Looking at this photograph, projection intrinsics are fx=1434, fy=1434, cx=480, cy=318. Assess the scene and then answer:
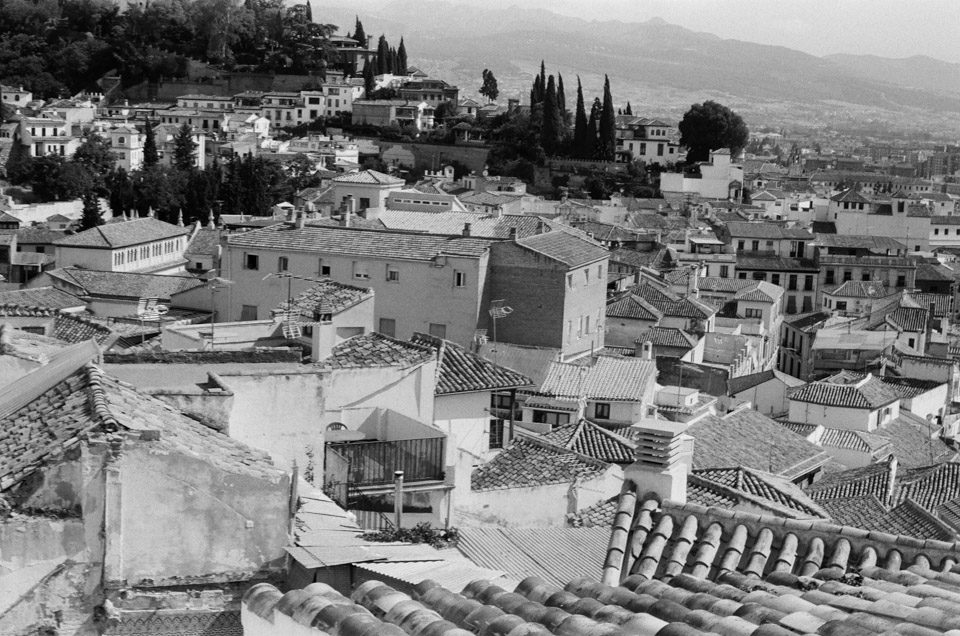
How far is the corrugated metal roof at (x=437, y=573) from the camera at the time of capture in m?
6.40

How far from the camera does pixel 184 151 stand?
83.1 meters

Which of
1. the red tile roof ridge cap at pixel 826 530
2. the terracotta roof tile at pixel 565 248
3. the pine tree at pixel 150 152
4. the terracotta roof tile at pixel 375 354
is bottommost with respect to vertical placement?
the pine tree at pixel 150 152

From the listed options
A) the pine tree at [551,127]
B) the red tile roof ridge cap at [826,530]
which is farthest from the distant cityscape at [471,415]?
the pine tree at [551,127]

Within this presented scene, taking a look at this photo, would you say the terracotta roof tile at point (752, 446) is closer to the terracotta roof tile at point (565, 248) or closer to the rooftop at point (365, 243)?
the terracotta roof tile at point (565, 248)

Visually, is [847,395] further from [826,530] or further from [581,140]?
[581,140]

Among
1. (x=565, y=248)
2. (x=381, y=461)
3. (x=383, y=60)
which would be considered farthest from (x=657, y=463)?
(x=383, y=60)

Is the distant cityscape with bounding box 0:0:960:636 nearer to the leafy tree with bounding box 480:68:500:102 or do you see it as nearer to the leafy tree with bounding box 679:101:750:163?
the leafy tree with bounding box 679:101:750:163

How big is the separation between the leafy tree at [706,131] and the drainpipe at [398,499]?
79.4 meters

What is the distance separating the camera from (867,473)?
2264 cm

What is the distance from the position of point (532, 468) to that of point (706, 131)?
76744 mm

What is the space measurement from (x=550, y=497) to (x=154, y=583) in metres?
7.28

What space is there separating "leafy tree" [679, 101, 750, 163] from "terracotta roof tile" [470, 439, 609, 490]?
246 ft

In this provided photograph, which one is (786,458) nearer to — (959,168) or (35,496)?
(35,496)

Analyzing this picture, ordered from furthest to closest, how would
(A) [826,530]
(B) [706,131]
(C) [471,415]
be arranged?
(B) [706,131] → (C) [471,415] → (A) [826,530]
